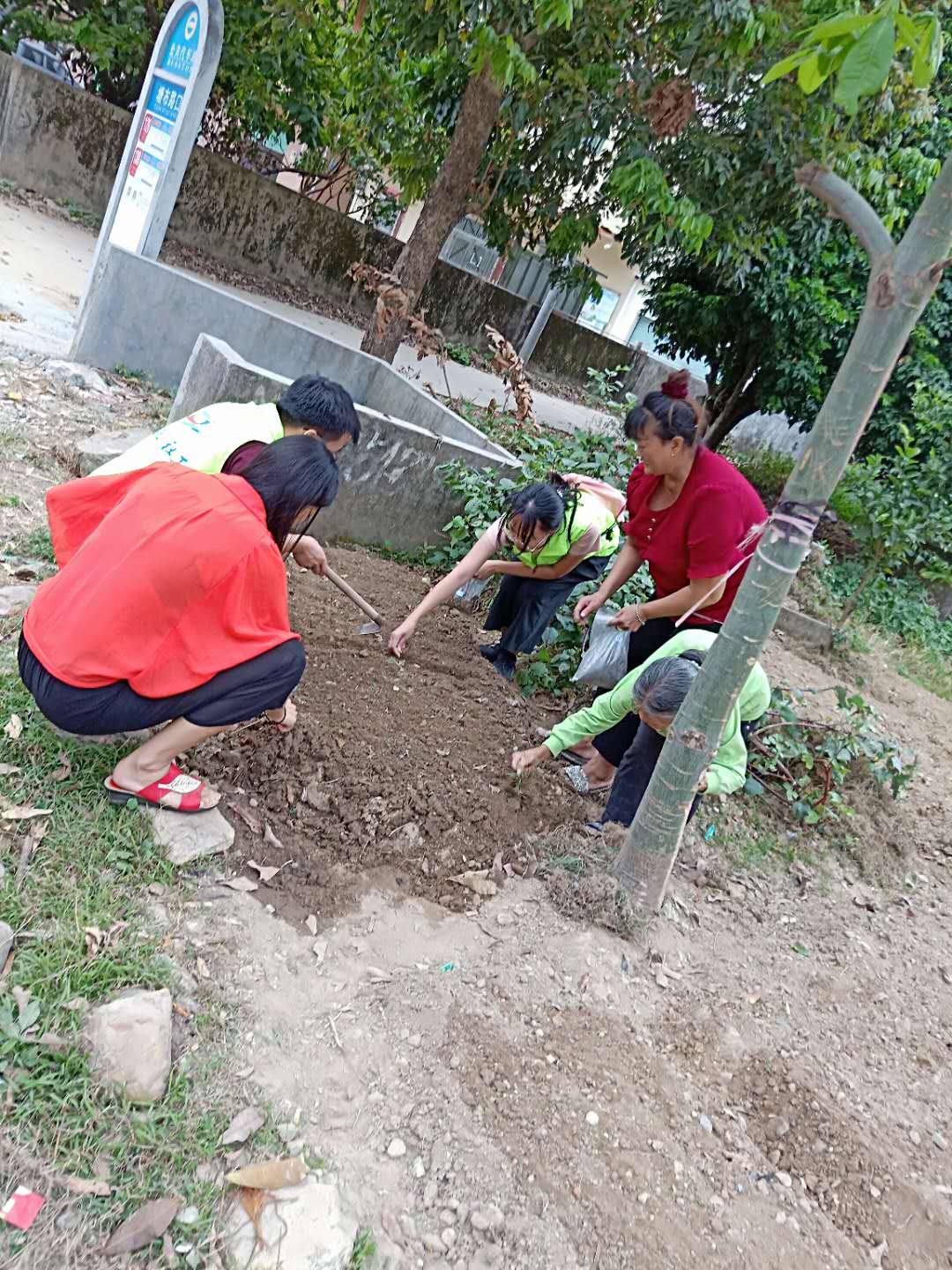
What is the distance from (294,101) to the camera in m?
10.8

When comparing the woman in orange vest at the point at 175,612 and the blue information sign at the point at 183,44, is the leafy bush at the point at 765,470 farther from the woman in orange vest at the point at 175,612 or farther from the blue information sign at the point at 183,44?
the woman in orange vest at the point at 175,612

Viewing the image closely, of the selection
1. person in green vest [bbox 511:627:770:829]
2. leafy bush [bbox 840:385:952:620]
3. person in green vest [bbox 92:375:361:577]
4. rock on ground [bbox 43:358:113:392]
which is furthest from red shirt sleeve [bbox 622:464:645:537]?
leafy bush [bbox 840:385:952:620]

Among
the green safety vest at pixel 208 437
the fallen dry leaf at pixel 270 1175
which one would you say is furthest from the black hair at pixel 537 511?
the fallen dry leaf at pixel 270 1175

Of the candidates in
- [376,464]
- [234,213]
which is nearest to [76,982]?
[376,464]

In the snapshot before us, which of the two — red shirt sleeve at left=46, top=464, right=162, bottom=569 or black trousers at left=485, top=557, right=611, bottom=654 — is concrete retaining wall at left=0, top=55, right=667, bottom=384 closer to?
black trousers at left=485, top=557, right=611, bottom=654

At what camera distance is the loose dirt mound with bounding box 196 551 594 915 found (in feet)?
8.38

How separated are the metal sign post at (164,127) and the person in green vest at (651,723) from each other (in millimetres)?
4181

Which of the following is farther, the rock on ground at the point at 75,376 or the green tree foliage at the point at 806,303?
the green tree foliage at the point at 806,303

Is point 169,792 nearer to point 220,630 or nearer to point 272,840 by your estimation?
point 272,840

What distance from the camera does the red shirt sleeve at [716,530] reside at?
2.91 m

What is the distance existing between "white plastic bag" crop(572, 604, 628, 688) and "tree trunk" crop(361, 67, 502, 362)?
4.52 m

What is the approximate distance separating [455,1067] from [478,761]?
1.30m

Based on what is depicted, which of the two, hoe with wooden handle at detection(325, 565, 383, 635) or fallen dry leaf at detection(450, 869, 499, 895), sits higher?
hoe with wooden handle at detection(325, 565, 383, 635)

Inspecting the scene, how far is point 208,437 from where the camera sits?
2785 millimetres
